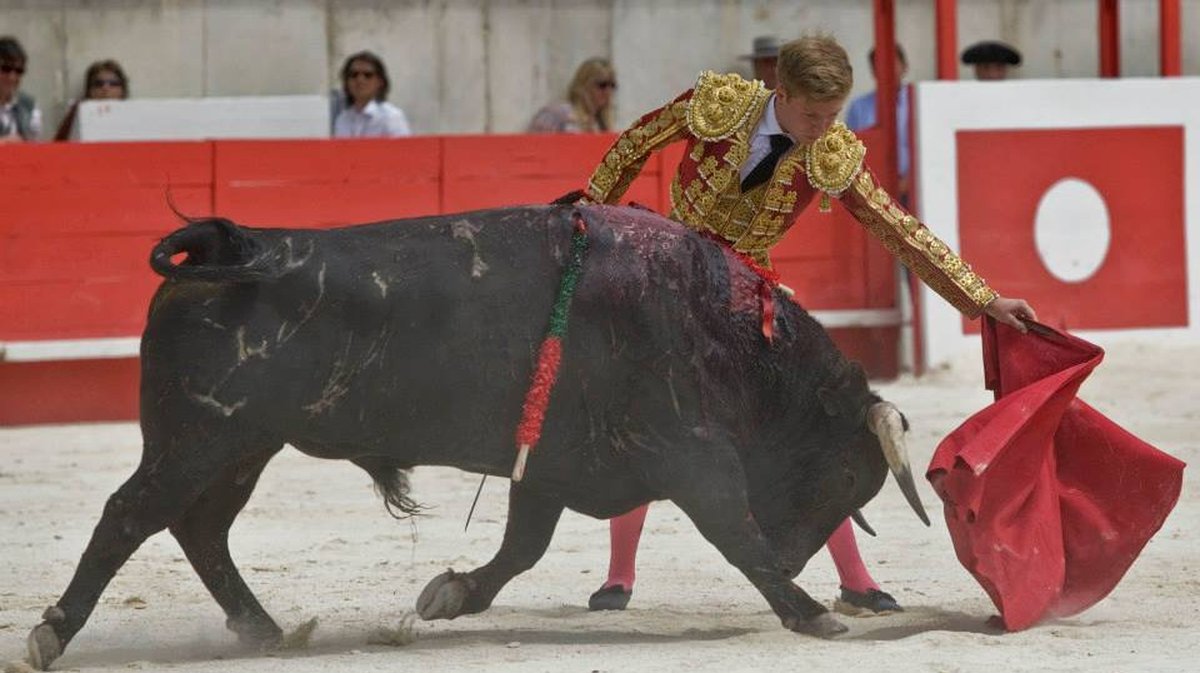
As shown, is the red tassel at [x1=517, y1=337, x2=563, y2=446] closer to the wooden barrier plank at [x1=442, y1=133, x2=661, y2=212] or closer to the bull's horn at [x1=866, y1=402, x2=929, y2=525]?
the bull's horn at [x1=866, y1=402, x2=929, y2=525]

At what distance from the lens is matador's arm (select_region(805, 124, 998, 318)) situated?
3.96 metres

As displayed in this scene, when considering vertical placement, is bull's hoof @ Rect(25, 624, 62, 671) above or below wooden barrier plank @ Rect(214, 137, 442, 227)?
below

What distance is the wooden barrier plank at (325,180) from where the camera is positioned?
25.3 ft

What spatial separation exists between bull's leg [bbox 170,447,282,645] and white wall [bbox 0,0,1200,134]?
6542 mm

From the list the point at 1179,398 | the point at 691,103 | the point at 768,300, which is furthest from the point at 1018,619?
the point at 1179,398

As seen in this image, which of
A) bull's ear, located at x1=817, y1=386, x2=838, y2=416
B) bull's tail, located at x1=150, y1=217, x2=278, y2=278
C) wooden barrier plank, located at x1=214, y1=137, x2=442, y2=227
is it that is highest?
wooden barrier plank, located at x1=214, y1=137, x2=442, y2=227

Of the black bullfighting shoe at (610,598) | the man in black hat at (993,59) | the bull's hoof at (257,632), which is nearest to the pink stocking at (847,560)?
the black bullfighting shoe at (610,598)

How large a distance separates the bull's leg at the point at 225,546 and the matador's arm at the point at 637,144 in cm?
79

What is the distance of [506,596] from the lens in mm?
4473

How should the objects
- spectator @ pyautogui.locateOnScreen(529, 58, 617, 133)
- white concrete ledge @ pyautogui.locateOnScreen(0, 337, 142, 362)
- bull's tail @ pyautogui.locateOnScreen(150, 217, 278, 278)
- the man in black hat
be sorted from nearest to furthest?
1. bull's tail @ pyautogui.locateOnScreen(150, 217, 278, 278)
2. white concrete ledge @ pyautogui.locateOnScreen(0, 337, 142, 362)
3. spectator @ pyautogui.locateOnScreen(529, 58, 617, 133)
4. the man in black hat

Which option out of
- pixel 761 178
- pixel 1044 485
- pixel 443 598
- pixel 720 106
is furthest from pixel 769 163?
pixel 443 598

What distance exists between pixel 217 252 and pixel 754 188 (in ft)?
3.23

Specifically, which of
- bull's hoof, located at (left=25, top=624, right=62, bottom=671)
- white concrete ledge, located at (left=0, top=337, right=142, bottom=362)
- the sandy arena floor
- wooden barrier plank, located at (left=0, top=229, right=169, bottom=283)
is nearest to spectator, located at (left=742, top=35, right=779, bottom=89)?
the sandy arena floor

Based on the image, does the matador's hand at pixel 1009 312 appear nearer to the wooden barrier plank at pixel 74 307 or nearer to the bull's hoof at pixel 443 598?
the bull's hoof at pixel 443 598
